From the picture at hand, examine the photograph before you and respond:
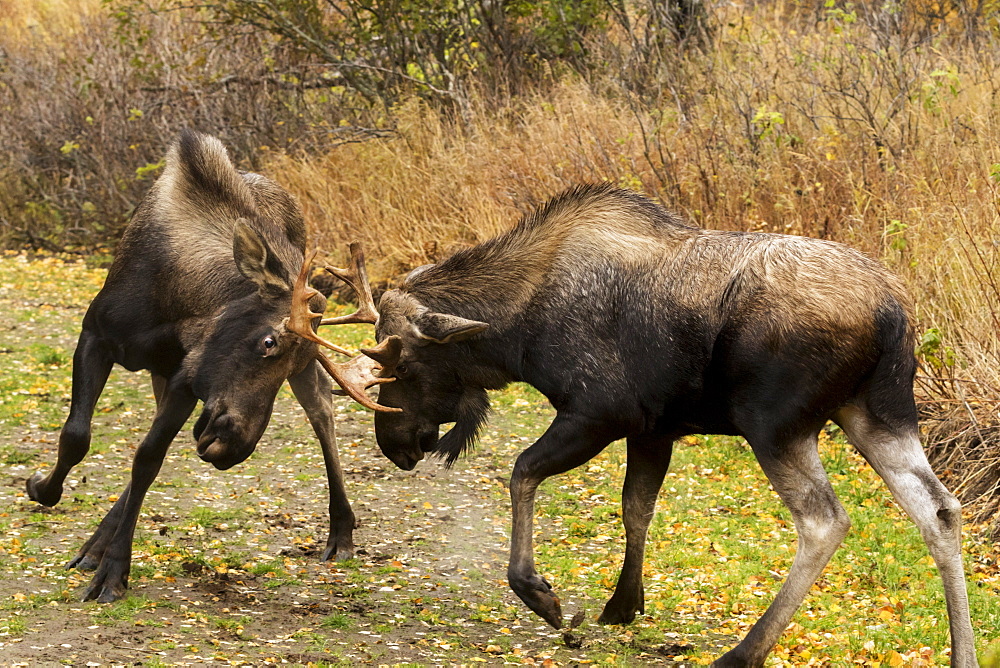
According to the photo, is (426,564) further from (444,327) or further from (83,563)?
(83,563)

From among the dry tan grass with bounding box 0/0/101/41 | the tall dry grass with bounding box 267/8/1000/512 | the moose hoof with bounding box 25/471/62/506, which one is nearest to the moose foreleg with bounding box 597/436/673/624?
the tall dry grass with bounding box 267/8/1000/512

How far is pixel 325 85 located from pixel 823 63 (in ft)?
25.6

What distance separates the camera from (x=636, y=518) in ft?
19.4

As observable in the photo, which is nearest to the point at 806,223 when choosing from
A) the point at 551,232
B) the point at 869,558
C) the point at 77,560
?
the point at 869,558

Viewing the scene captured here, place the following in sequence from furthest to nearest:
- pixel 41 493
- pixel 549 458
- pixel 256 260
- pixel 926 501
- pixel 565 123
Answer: pixel 565 123 < pixel 41 493 < pixel 256 260 < pixel 549 458 < pixel 926 501

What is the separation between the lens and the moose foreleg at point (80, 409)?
20.5ft

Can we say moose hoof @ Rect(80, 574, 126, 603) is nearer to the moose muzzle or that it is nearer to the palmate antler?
the moose muzzle

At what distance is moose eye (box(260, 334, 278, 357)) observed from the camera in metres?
6.01

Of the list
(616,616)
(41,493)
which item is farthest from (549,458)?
(41,493)

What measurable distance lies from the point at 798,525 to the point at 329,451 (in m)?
2.91

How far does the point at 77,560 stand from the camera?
6.29 m

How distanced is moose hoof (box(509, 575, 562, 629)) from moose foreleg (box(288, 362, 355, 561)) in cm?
181

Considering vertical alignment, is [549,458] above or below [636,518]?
above

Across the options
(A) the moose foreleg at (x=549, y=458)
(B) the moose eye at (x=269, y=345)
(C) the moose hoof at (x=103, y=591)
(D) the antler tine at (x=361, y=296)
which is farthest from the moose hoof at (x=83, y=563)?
(A) the moose foreleg at (x=549, y=458)
